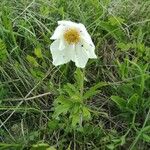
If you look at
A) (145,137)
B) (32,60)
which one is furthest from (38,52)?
(145,137)

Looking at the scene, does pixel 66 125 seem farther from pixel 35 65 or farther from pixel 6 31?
pixel 6 31

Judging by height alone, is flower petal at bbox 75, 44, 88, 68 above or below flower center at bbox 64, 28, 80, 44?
below

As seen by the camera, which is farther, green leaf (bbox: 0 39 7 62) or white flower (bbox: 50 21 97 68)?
green leaf (bbox: 0 39 7 62)

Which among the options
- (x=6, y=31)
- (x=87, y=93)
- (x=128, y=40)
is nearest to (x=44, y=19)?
(x=6, y=31)

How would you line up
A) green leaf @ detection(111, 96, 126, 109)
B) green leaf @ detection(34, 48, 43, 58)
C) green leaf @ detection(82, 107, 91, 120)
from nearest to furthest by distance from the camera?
green leaf @ detection(82, 107, 91, 120) → green leaf @ detection(111, 96, 126, 109) → green leaf @ detection(34, 48, 43, 58)

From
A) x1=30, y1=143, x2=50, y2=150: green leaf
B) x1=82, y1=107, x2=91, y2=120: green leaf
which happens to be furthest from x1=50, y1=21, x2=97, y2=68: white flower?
x1=30, y1=143, x2=50, y2=150: green leaf

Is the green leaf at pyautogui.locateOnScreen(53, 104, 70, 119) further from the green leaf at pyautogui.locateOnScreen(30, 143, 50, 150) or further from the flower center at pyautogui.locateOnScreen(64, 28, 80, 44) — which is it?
the flower center at pyautogui.locateOnScreen(64, 28, 80, 44)
